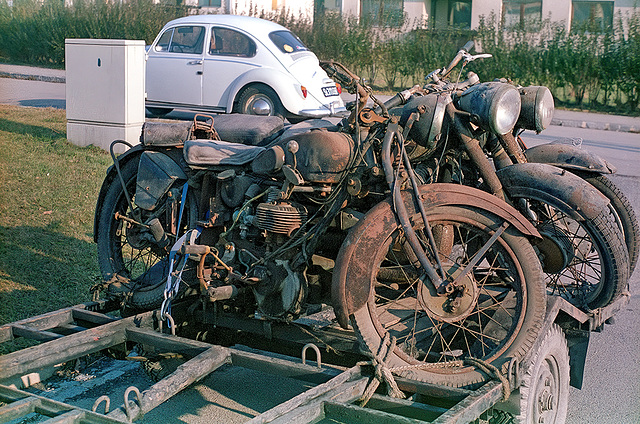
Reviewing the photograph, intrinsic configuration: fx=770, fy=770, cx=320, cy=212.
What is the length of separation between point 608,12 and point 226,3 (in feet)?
49.9

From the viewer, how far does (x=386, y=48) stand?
2312 centimetres

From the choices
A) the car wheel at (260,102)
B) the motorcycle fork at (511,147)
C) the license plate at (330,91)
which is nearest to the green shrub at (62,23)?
the car wheel at (260,102)

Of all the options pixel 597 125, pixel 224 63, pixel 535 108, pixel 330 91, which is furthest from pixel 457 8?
pixel 535 108

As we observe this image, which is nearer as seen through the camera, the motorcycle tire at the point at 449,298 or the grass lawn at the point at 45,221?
the motorcycle tire at the point at 449,298

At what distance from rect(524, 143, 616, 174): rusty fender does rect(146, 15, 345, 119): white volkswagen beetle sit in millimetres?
9704

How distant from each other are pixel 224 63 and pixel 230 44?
51 centimetres

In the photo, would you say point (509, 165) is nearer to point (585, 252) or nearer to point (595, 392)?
point (585, 252)

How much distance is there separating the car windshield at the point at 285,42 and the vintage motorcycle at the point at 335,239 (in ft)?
33.6

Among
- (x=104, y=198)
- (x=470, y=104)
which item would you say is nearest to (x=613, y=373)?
(x=470, y=104)

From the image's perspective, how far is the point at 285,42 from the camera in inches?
597

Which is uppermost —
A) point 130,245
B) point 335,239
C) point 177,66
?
point 177,66

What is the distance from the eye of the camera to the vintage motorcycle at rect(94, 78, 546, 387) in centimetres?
363

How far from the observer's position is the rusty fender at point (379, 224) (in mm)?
3623

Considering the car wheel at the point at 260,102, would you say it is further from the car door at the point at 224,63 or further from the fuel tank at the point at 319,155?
the fuel tank at the point at 319,155
